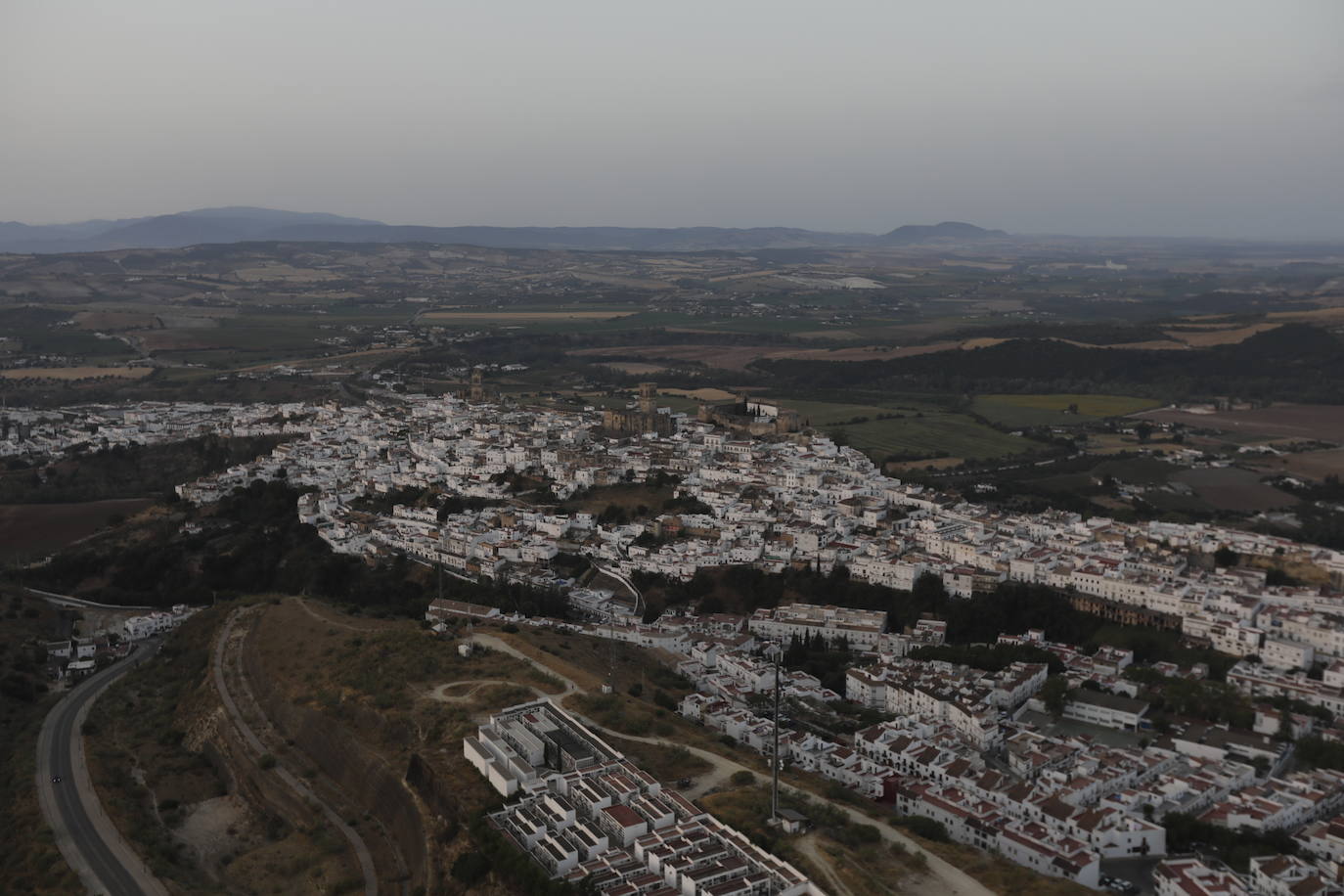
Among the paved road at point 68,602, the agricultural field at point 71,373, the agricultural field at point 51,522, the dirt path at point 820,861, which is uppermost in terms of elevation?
the dirt path at point 820,861

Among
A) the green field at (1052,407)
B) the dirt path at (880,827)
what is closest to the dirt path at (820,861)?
the dirt path at (880,827)

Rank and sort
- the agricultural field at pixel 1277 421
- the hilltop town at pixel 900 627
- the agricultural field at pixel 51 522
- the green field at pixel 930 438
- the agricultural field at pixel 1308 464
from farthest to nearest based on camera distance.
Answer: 1. the agricultural field at pixel 1277 421
2. the green field at pixel 930 438
3. the agricultural field at pixel 1308 464
4. the agricultural field at pixel 51 522
5. the hilltop town at pixel 900 627

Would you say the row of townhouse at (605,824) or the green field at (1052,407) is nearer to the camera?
the row of townhouse at (605,824)

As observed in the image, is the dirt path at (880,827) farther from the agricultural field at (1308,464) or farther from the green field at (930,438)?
the agricultural field at (1308,464)

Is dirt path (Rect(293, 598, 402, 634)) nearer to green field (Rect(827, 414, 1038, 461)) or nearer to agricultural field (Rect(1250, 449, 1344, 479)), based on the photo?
green field (Rect(827, 414, 1038, 461))

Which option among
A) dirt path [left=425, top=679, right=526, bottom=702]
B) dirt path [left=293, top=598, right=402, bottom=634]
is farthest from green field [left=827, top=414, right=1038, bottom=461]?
dirt path [left=425, top=679, right=526, bottom=702]

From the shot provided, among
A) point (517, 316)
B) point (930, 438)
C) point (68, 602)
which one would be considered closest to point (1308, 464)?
point (930, 438)

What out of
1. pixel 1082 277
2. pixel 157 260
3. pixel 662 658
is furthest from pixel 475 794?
pixel 1082 277

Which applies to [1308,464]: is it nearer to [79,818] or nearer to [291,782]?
[291,782]
